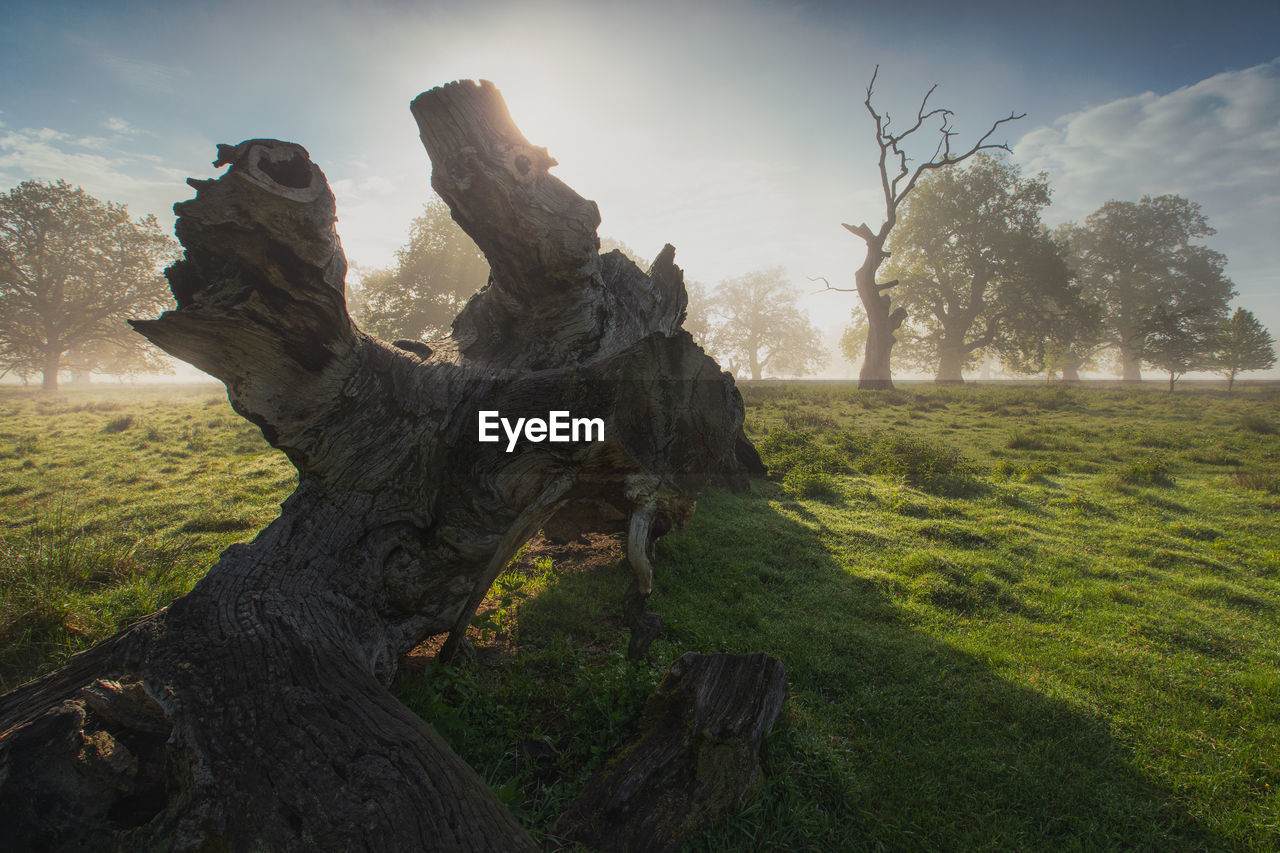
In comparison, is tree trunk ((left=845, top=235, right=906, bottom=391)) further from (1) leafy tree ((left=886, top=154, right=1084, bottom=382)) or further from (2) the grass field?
(2) the grass field

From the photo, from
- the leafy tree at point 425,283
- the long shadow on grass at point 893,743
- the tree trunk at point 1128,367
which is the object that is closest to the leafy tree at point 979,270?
the tree trunk at point 1128,367

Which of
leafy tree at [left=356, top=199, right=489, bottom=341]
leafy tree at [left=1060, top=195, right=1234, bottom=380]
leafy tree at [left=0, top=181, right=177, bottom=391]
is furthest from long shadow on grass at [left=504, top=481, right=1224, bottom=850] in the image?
leafy tree at [left=1060, top=195, right=1234, bottom=380]

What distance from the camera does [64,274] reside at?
32.7 m

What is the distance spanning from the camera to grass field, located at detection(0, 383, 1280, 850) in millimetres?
3260

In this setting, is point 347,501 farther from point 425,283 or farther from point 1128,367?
point 1128,367

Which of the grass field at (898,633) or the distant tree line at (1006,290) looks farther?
the distant tree line at (1006,290)

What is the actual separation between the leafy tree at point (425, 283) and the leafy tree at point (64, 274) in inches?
694

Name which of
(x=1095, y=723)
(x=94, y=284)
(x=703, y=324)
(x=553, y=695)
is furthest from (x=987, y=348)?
(x=94, y=284)

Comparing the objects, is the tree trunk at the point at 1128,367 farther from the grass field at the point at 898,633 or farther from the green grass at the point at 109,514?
the green grass at the point at 109,514

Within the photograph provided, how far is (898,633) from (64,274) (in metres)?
50.0

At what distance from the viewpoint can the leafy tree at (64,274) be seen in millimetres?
31234

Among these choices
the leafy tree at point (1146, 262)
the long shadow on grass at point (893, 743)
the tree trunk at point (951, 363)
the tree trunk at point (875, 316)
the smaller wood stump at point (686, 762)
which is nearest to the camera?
the smaller wood stump at point (686, 762)

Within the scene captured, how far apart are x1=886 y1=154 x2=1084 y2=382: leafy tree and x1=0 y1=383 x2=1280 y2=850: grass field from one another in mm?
26977

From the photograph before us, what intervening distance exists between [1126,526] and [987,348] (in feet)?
112
